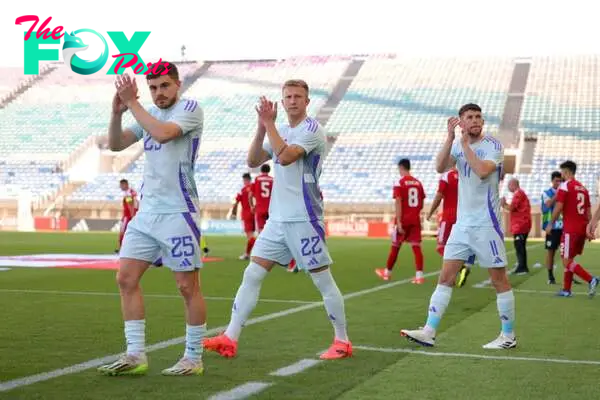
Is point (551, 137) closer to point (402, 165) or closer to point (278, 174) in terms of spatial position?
point (402, 165)

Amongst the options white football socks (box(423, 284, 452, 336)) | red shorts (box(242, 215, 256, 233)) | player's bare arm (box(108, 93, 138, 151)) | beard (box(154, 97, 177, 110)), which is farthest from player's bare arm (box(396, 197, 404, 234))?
beard (box(154, 97, 177, 110))

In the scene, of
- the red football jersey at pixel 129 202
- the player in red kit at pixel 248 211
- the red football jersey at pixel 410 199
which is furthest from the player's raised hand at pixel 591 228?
the red football jersey at pixel 129 202

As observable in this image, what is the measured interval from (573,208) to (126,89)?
750cm

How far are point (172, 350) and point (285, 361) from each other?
92cm

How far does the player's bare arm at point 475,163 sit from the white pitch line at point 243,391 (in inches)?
95.5

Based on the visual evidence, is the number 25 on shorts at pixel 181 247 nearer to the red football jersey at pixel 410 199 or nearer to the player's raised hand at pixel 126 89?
the player's raised hand at pixel 126 89

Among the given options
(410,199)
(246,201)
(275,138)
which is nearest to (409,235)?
(410,199)

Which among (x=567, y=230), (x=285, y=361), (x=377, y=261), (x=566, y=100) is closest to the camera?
(x=285, y=361)

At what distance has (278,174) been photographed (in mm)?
6258

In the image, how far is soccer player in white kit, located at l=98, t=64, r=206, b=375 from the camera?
546 centimetres

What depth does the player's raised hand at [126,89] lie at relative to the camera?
523 cm

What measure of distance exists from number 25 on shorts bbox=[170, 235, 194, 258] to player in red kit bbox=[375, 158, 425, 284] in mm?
8370

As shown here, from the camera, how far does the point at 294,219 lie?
6.14 meters

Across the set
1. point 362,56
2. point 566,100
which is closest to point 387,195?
point 566,100
